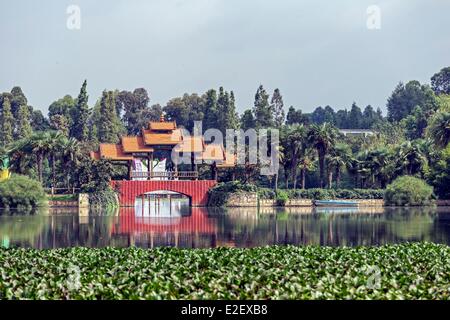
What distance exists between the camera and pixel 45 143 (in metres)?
67.6

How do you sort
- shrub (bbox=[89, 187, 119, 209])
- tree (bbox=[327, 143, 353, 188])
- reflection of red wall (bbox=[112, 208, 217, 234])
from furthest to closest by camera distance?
tree (bbox=[327, 143, 353, 188]) → shrub (bbox=[89, 187, 119, 209]) → reflection of red wall (bbox=[112, 208, 217, 234])

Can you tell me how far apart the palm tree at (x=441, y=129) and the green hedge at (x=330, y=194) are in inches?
314

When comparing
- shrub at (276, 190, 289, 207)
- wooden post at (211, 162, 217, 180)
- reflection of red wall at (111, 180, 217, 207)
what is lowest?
shrub at (276, 190, 289, 207)

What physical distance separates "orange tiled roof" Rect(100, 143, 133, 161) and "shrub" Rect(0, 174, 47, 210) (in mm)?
6231

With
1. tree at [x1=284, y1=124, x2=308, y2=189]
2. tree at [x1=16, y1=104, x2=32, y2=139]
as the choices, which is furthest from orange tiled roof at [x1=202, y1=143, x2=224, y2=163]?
tree at [x1=16, y1=104, x2=32, y2=139]

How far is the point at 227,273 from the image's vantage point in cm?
2088

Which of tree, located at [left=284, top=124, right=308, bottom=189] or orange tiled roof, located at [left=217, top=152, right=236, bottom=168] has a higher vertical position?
tree, located at [left=284, top=124, right=308, bottom=189]

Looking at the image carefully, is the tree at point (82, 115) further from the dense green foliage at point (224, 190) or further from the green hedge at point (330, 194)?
the green hedge at point (330, 194)

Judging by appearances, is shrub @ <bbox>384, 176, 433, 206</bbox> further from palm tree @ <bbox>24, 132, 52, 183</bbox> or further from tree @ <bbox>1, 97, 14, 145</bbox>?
tree @ <bbox>1, 97, 14, 145</bbox>

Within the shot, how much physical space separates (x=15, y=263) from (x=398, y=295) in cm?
1005

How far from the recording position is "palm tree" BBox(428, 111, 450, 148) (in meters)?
62.8

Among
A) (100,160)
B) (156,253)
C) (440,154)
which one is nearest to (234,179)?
(100,160)

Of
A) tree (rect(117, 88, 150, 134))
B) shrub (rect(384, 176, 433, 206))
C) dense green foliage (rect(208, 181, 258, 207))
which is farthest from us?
tree (rect(117, 88, 150, 134))

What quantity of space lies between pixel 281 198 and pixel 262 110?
16063mm
